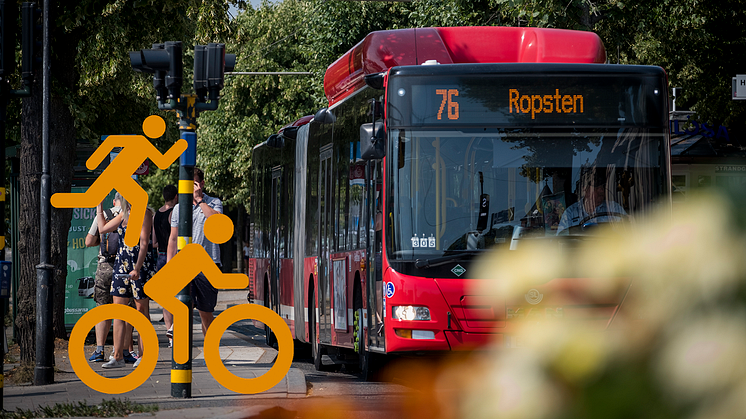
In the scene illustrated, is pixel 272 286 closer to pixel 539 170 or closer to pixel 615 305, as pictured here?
pixel 539 170

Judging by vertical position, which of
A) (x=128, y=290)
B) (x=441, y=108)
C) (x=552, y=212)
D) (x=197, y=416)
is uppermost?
(x=441, y=108)

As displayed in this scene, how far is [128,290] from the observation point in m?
10.8

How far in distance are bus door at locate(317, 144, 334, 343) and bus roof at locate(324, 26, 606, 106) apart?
1458mm

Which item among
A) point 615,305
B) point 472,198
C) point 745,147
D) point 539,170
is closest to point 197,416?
point 472,198

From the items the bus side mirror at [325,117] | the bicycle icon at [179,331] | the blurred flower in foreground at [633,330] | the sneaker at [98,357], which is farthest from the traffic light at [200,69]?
the blurred flower in foreground at [633,330]

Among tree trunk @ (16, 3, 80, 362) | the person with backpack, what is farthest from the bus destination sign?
the person with backpack

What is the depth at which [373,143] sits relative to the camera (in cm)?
865

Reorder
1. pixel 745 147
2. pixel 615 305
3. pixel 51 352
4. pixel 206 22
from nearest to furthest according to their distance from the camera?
1. pixel 615 305
2. pixel 51 352
3. pixel 206 22
4. pixel 745 147

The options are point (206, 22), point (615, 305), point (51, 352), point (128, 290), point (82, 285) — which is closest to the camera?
point (615, 305)

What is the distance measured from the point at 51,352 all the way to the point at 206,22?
17.8 feet

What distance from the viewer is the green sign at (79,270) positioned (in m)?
14.9
